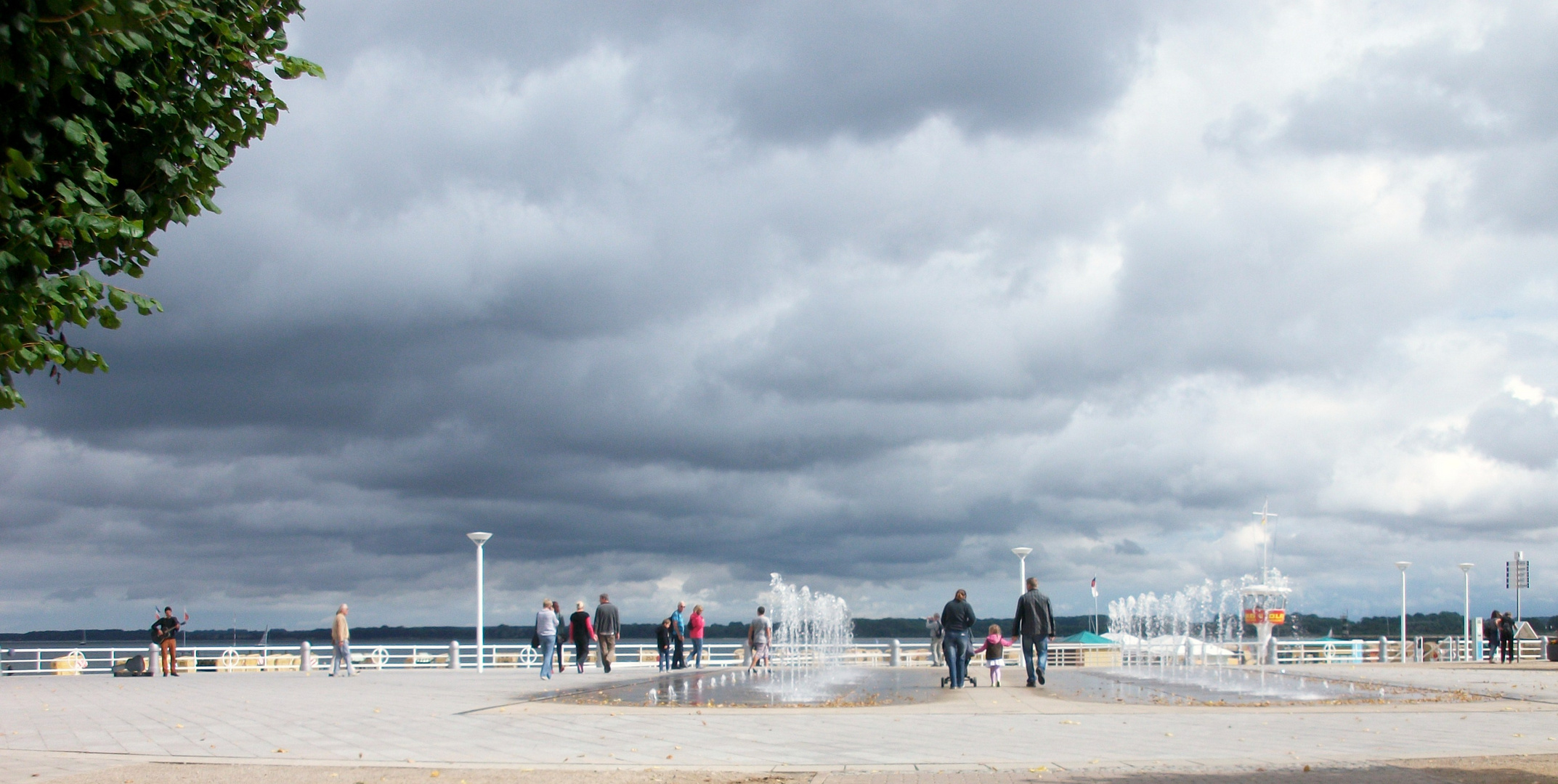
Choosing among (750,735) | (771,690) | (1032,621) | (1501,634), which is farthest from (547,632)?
(1501,634)

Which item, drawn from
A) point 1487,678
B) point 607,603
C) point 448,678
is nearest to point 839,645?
point 607,603

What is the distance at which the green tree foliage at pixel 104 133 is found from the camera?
5488mm

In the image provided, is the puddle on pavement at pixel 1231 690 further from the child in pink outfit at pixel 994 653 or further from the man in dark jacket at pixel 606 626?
the man in dark jacket at pixel 606 626

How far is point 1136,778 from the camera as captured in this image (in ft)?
29.4

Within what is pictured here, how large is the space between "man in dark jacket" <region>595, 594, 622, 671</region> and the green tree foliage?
20.2m

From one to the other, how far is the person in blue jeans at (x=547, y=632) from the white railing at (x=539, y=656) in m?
2.96

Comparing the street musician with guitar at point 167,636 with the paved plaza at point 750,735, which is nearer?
the paved plaza at point 750,735

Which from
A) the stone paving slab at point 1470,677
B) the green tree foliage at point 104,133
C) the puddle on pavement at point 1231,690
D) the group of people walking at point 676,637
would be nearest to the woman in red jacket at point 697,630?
the group of people walking at point 676,637

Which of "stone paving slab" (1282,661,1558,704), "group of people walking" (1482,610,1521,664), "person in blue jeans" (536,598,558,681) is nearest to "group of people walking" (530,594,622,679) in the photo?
"person in blue jeans" (536,598,558,681)

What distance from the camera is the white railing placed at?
3178 centimetres

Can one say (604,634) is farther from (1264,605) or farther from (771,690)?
(1264,605)

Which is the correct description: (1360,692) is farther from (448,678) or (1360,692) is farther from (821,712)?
(448,678)

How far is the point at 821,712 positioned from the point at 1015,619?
6516mm

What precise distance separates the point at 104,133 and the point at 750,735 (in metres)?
8.60
